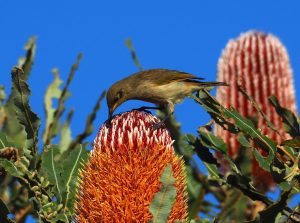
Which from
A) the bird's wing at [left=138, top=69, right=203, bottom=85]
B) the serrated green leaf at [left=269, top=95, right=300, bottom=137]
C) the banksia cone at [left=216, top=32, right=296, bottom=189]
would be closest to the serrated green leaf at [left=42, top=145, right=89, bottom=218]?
the serrated green leaf at [left=269, top=95, right=300, bottom=137]

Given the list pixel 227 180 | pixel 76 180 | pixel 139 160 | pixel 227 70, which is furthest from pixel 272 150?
pixel 227 70

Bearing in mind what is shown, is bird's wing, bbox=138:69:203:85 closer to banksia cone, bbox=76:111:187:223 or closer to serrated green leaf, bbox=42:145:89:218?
serrated green leaf, bbox=42:145:89:218

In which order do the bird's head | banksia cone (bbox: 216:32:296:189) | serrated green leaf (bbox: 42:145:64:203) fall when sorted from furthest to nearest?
1. banksia cone (bbox: 216:32:296:189)
2. the bird's head
3. serrated green leaf (bbox: 42:145:64:203)

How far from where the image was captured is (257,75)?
9.27m

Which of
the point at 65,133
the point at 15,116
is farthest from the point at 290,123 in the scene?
the point at 65,133

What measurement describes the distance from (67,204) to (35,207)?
0.27 m

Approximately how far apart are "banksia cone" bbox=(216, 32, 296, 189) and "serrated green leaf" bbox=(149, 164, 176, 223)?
5326 millimetres

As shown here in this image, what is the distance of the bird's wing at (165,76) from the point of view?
6289mm

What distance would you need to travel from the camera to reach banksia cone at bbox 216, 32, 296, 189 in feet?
29.3

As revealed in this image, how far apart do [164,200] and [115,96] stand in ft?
7.05

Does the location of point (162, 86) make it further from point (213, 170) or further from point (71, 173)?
point (71, 173)

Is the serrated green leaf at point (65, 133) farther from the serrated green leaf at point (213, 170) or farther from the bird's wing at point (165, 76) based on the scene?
the serrated green leaf at point (213, 170)

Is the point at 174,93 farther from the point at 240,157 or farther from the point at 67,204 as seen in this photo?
the point at 67,204

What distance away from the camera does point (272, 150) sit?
4152mm
